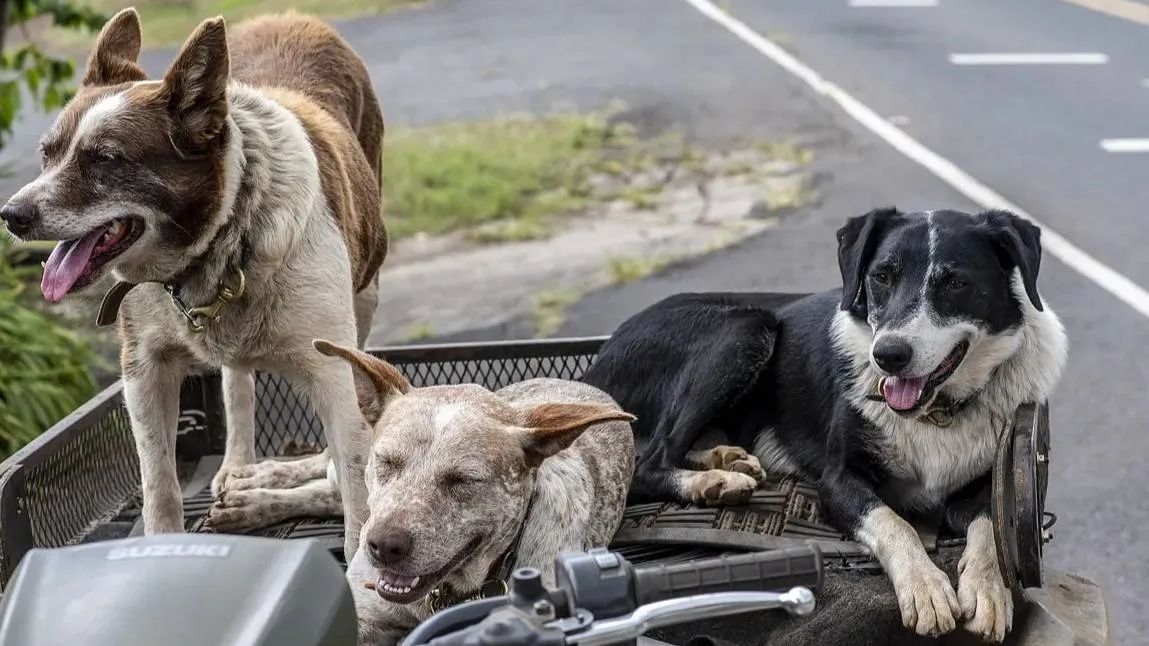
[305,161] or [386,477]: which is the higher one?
[305,161]

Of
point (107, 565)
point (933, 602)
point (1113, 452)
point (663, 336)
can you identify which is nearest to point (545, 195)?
point (1113, 452)

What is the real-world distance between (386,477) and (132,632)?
1.04 meters

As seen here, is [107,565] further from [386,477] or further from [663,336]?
[663,336]

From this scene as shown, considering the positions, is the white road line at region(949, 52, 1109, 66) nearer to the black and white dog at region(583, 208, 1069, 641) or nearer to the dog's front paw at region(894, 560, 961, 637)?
the black and white dog at region(583, 208, 1069, 641)

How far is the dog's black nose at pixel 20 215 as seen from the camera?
2572 mm

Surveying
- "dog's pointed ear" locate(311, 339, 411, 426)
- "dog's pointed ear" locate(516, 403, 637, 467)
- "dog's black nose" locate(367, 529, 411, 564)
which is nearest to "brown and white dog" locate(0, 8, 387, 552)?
"dog's pointed ear" locate(311, 339, 411, 426)

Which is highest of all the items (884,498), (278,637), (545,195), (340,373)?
(278,637)

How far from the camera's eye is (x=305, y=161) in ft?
9.86

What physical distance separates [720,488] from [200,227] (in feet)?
4.46

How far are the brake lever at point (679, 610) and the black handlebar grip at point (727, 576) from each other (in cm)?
3

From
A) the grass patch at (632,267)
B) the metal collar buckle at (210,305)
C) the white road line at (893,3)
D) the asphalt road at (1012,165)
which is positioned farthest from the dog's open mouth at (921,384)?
the white road line at (893,3)

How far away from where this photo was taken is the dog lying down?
7.48 feet

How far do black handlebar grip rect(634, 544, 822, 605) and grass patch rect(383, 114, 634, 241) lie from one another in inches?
261

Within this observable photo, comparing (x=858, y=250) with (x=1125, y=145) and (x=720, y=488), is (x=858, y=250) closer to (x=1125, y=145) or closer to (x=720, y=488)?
(x=720, y=488)
